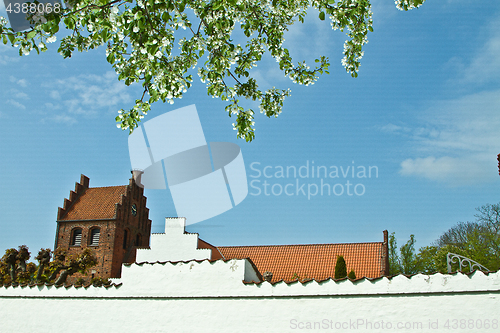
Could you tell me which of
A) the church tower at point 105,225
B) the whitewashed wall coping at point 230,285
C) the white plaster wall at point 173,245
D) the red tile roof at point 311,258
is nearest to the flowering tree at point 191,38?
the whitewashed wall coping at point 230,285

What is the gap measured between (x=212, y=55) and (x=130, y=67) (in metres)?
1.52

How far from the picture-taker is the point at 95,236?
2991 centimetres

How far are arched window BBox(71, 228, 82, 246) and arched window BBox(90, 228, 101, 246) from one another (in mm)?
1054

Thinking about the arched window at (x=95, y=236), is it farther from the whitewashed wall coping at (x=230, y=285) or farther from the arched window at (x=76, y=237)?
the whitewashed wall coping at (x=230, y=285)

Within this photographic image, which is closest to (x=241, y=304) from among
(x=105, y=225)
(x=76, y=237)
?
(x=105, y=225)

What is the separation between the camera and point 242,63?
754 centimetres

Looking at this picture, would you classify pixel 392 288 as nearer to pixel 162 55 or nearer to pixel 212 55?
pixel 212 55

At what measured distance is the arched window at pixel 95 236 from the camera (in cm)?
2966

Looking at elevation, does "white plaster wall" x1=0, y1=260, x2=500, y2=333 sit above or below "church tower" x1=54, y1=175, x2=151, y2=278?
below

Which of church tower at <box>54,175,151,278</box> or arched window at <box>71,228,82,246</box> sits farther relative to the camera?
arched window at <box>71,228,82,246</box>

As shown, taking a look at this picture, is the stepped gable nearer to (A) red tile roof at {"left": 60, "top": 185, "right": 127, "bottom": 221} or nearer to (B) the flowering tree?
(A) red tile roof at {"left": 60, "top": 185, "right": 127, "bottom": 221}

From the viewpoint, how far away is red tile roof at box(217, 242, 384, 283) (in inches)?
990

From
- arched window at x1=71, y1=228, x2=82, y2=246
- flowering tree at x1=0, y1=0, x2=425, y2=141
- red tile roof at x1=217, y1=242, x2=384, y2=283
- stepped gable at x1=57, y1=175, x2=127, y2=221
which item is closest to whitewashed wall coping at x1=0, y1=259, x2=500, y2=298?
flowering tree at x1=0, y1=0, x2=425, y2=141

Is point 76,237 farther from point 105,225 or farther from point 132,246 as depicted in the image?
point 132,246
